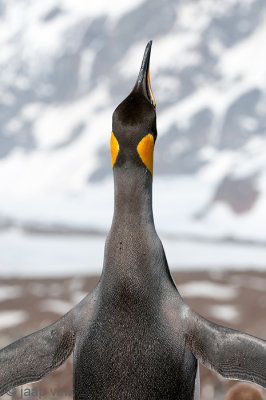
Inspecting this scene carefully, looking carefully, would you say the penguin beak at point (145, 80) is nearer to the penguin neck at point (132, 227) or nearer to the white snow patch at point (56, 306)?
the penguin neck at point (132, 227)

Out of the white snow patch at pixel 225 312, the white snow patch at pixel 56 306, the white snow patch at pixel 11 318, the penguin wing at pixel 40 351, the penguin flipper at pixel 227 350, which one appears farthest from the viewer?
the white snow patch at pixel 56 306

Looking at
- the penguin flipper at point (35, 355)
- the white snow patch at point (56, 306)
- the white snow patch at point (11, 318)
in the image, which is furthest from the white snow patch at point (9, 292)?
the penguin flipper at point (35, 355)

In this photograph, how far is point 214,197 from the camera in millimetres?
16469

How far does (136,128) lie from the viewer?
4.05ft

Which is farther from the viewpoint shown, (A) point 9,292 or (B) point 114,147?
(A) point 9,292

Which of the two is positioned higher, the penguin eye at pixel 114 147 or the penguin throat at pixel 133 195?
the penguin eye at pixel 114 147

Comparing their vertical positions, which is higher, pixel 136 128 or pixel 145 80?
pixel 145 80

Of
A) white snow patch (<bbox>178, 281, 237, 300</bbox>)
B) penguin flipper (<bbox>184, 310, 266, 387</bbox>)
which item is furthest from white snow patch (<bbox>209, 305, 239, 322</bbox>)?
penguin flipper (<bbox>184, 310, 266, 387</bbox>)

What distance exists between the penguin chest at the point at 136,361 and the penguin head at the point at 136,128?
1.39ft

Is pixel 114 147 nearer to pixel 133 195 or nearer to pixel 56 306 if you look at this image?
pixel 133 195

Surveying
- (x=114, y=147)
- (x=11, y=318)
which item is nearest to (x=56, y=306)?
(x=11, y=318)

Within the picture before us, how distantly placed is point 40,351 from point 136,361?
0.30 meters

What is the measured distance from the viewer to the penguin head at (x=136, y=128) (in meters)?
1.24

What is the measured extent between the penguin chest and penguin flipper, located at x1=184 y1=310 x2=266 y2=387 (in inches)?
2.1
